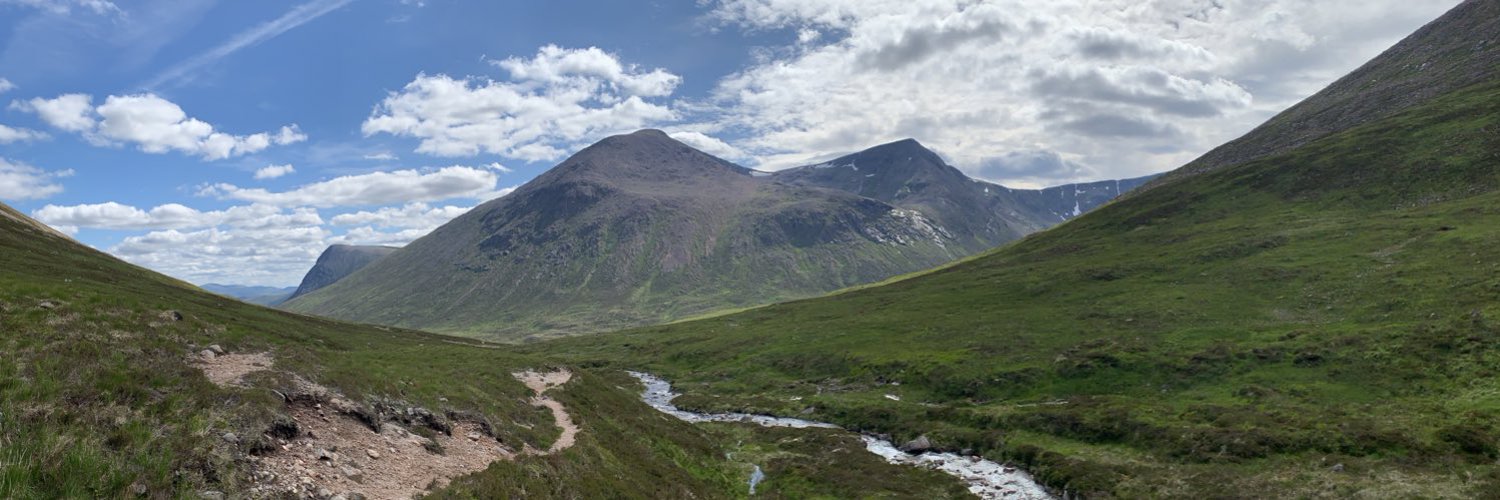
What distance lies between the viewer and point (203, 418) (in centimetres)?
2048

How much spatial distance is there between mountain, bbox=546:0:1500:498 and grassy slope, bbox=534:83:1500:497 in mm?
314

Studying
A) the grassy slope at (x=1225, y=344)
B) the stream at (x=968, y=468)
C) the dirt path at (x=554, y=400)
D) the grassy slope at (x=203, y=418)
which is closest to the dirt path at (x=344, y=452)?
the grassy slope at (x=203, y=418)

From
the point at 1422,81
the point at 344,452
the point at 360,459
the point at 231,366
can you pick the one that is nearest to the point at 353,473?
the point at 360,459

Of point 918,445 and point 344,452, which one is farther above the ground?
point 344,452

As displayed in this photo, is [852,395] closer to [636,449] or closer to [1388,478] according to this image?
[636,449]

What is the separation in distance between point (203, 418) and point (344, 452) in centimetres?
476

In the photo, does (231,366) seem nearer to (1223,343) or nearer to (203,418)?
(203,418)

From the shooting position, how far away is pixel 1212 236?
126188mm

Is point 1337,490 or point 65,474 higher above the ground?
point 65,474

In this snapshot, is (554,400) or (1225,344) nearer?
(554,400)

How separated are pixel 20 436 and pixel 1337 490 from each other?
184 feet

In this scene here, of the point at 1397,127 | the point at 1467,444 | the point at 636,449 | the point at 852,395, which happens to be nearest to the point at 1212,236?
the point at 1397,127

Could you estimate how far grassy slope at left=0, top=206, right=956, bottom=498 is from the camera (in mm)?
15797

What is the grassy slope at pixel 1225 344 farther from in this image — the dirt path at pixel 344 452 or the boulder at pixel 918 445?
the dirt path at pixel 344 452
